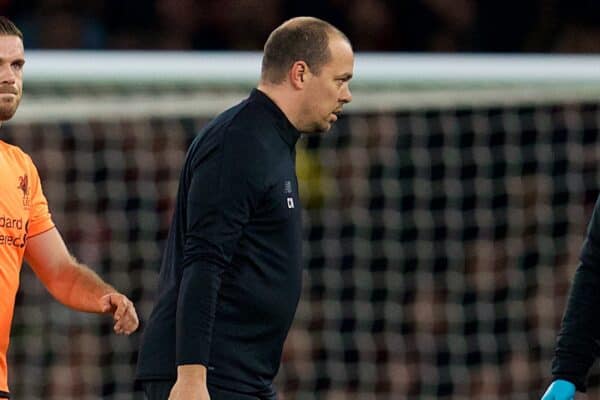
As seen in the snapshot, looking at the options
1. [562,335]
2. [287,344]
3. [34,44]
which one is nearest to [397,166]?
[287,344]

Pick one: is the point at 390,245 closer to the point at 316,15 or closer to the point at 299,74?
the point at 316,15

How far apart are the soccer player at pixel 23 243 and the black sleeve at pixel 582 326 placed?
47.7 inches

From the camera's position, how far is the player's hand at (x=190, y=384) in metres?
3.98

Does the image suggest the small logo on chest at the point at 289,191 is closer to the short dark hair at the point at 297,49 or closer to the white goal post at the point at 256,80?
the short dark hair at the point at 297,49

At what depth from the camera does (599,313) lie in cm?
460

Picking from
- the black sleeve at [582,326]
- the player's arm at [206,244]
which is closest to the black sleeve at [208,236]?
the player's arm at [206,244]

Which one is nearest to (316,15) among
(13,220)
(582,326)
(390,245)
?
(390,245)

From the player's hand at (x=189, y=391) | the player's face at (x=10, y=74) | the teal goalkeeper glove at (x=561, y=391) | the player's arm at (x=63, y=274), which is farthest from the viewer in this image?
the teal goalkeeper glove at (x=561, y=391)

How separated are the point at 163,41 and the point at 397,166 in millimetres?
2006

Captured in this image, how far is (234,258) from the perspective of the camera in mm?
4184

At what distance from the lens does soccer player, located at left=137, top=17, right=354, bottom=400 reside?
4055 mm

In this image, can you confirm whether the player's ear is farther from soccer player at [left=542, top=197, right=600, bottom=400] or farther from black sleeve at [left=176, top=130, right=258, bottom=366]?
soccer player at [left=542, top=197, right=600, bottom=400]

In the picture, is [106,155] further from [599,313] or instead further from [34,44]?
[599,313]

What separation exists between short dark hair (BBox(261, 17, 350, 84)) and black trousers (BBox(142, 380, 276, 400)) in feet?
2.71
